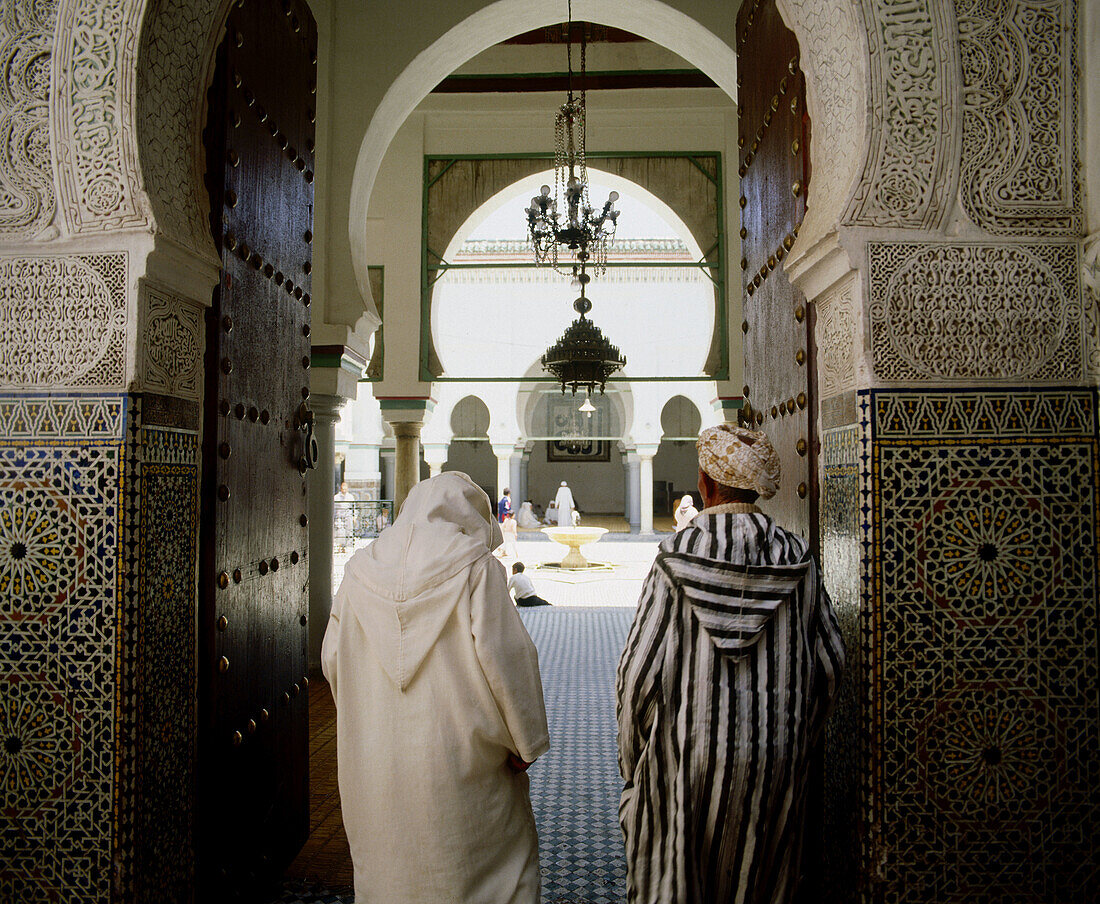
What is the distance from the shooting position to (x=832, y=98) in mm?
1556

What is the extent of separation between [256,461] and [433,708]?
86 cm

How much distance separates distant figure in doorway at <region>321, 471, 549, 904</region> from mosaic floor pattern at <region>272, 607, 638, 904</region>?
0.64m

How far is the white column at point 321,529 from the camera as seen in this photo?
13.3 ft

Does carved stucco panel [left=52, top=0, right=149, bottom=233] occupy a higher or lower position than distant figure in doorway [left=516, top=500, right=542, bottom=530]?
higher

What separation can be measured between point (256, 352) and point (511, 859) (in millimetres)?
1296

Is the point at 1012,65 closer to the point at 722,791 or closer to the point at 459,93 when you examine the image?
the point at 722,791

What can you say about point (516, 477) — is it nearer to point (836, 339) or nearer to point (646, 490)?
point (646, 490)

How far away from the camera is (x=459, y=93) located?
18.2 ft

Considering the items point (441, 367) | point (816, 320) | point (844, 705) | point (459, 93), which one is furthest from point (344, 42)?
point (844, 705)

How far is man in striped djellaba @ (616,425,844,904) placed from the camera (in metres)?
1.30

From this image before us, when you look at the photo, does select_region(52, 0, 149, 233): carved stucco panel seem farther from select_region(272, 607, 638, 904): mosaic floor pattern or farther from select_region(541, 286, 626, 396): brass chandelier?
select_region(541, 286, 626, 396): brass chandelier

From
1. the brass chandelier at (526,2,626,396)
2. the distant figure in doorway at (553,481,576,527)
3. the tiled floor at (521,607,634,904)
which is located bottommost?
the tiled floor at (521,607,634,904)

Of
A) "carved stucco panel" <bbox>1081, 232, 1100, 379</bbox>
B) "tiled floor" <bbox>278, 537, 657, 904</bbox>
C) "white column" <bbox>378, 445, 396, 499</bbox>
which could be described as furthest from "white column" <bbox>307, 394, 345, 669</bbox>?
"white column" <bbox>378, 445, 396, 499</bbox>

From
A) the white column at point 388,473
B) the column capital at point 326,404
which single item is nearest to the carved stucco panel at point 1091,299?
the column capital at point 326,404
